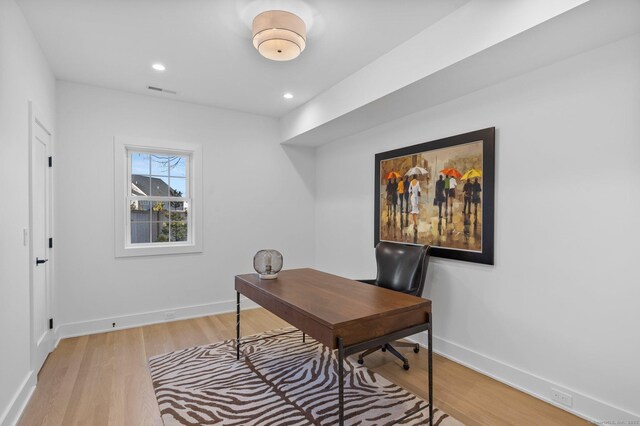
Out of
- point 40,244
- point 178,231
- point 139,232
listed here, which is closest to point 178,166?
point 178,231

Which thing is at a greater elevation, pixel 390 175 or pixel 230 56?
pixel 230 56

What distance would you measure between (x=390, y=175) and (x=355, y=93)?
97 cm

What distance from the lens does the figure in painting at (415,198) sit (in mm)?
3270

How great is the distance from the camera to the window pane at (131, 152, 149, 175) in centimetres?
400

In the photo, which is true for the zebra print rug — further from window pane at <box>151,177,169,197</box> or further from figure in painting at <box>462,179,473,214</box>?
window pane at <box>151,177,169,197</box>

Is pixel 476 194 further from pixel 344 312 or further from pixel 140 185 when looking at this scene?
pixel 140 185

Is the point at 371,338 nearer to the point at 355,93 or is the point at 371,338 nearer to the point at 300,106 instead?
the point at 355,93

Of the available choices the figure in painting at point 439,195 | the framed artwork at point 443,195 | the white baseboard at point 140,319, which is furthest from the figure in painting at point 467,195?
the white baseboard at point 140,319

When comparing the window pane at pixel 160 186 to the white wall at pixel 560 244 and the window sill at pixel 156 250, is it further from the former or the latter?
the white wall at pixel 560 244

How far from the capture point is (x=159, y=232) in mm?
4172

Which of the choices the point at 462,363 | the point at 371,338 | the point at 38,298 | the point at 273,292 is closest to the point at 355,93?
the point at 273,292

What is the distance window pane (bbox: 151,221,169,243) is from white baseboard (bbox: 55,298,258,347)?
2.91ft

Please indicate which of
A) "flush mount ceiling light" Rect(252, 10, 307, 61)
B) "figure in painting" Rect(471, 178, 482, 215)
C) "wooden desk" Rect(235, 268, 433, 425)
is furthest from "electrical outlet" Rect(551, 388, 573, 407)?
"flush mount ceiling light" Rect(252, 10, 307, 61)

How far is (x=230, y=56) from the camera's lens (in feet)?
9.53
